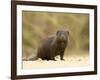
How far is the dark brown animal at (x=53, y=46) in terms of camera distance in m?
1.93

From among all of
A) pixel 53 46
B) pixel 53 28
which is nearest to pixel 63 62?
pixel 53 46

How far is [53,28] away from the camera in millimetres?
1962

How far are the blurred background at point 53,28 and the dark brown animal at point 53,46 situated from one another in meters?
0.04

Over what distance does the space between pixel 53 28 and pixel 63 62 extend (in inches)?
13.0

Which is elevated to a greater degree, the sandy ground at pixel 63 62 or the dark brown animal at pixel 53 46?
the dark brown animal at pixel 53 46

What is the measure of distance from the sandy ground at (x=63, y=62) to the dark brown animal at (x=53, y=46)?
0.04 m

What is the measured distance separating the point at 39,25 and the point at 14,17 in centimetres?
24

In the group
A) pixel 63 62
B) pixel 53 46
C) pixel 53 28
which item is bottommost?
pixel 63 62

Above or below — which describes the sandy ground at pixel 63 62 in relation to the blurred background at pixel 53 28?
Result: below

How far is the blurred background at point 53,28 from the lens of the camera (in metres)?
1.88

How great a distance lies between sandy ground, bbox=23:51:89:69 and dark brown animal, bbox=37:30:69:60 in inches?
1.7

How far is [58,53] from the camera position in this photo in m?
1.98

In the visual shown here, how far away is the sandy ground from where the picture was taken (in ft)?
6.19

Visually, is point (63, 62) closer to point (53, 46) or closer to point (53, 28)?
point (53, 46)
